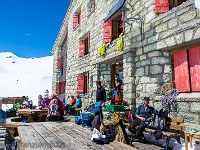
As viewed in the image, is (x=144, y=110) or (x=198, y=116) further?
(x=144, y=110)

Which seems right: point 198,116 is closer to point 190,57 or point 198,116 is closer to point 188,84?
point 188,84

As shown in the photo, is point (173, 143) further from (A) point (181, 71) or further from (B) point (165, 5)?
(B) point (165, 5)

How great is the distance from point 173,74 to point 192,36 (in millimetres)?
1226

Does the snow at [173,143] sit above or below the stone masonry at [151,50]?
below

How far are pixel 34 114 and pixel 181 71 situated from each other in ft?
17.0

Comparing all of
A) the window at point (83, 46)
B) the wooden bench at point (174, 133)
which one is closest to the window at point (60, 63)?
the window at point (83, 46)

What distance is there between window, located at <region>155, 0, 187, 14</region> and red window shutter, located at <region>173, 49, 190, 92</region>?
1362mm

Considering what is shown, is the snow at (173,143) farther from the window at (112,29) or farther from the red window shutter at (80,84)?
the red window shutter at (80,84)

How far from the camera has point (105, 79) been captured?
7.65 meters

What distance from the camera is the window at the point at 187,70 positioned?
3.98 m

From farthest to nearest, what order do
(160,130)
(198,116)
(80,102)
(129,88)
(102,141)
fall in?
(80,102) → (129,88) → (198,116) → (160,130) → (102,141)

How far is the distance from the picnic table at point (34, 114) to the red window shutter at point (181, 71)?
464cm

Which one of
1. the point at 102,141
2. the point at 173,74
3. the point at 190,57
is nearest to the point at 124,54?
the point at 173,74

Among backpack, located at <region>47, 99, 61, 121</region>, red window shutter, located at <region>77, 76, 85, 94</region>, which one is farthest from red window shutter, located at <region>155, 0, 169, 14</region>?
red window shutter, located at <region>77, 76, 85, 94</region>
